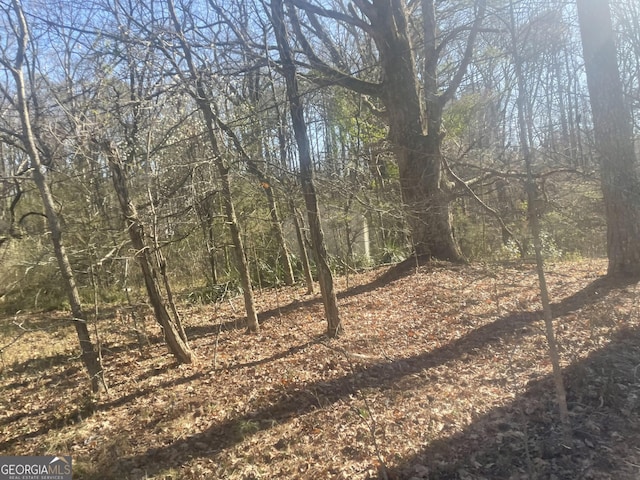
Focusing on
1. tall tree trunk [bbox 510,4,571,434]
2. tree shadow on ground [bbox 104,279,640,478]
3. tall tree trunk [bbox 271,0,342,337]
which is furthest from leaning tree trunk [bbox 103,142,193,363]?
tall tree trunk [bbox 510,4,571,434]

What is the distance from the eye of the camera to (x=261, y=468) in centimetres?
401

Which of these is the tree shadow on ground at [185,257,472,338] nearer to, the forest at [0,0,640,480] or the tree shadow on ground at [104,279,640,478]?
the forest at [0,0,640,480]

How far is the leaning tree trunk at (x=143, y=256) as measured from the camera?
19.6 feet

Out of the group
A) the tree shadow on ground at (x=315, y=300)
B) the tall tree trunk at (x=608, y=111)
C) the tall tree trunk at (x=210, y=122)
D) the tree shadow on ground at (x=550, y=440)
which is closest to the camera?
the tree shadow on ground at (x=550, y=440)

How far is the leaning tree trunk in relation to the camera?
596 cm

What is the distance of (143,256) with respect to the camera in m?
6.25

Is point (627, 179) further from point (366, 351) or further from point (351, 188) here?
point (366, 351)

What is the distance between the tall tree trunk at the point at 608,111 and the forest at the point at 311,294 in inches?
1.2

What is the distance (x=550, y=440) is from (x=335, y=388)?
7.64 ft

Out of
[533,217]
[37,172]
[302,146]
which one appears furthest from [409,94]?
[37,172]

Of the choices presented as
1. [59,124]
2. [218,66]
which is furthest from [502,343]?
[59,124]

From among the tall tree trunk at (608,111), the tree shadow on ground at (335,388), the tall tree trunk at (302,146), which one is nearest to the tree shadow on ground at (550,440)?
the tree shadow on ground at (335,388)

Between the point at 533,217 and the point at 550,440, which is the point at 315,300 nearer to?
the point at 550,440

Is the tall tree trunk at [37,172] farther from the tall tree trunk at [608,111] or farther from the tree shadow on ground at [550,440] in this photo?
the tall tree trunk at [608,111]
